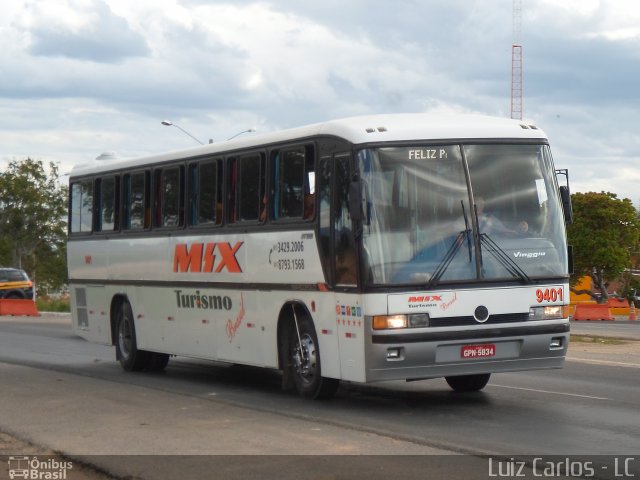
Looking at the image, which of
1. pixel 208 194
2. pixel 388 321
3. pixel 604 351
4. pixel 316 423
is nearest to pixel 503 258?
pixel 388 321

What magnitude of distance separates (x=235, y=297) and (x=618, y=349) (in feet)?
35.5

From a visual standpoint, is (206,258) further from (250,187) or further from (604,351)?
(604,351)

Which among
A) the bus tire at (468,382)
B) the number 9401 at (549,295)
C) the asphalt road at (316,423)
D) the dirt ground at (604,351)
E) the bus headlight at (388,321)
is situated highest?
the number 9401 at (549,295)

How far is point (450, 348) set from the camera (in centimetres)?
1322

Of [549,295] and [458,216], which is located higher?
[458,216]

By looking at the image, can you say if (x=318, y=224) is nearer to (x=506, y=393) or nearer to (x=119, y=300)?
(x=506, y=393)

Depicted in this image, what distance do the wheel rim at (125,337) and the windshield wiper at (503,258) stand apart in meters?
7.92

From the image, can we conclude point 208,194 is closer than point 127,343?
Yes

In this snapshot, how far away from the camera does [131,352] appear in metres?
19.8

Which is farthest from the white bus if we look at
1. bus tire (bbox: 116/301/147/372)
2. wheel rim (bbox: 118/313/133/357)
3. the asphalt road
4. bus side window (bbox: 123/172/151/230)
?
wheel rim (bbox: 118/313/133/357)

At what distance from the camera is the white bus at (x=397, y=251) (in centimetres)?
1312

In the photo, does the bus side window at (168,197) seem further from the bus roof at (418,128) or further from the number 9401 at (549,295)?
the number 9401 at (549,295)

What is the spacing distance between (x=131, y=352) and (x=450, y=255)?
26.0ft

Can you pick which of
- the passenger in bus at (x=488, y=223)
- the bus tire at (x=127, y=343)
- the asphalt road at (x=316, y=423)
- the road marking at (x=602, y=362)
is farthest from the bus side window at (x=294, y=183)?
the road marking at (x=602, y=362)
